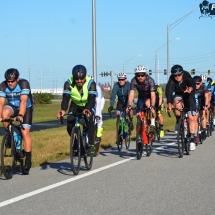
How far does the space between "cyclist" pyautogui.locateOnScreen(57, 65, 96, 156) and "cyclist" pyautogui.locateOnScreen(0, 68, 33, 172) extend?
0.61 m

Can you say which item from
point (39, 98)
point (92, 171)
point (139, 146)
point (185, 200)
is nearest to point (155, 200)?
point (185, 200)

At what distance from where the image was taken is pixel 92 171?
7812 millimetres

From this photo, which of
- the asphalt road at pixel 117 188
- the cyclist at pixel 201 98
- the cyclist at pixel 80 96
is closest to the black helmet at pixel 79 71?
the cyclist at pixel 80 96

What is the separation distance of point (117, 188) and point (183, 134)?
3.88 m

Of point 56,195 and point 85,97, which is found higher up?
point 85,97

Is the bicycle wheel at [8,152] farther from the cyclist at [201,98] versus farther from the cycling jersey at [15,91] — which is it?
the cyclist at [201,98]

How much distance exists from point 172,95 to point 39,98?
54.7 m

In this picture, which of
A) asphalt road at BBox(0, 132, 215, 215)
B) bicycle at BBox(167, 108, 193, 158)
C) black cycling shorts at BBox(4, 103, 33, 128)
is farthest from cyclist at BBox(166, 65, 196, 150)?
black cycling shorts at BBox(4, 103, 33, 128)

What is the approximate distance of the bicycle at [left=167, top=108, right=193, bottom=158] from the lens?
31.4ft

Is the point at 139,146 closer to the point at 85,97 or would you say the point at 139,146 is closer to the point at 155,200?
the point at 85,97

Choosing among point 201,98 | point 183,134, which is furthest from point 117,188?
point 201,98

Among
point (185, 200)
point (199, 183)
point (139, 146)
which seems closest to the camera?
point (185, 200)

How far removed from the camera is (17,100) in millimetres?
7555

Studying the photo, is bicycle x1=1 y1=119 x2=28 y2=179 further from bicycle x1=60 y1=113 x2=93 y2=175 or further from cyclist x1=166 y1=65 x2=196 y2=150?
cyclist x1=166 y1=65 x2=196 y2=150
